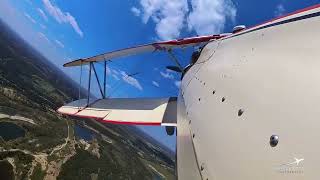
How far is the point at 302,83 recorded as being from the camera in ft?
10.3

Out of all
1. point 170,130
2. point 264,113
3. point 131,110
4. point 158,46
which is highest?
point 158,46

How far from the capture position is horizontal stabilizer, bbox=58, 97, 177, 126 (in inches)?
527

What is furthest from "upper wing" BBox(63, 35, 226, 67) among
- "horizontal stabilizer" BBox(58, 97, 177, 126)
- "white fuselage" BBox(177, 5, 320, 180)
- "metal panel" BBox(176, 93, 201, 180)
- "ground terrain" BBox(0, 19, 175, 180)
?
"ground terrain" BBox(0, 19, 175, 180)

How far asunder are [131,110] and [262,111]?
12.6m

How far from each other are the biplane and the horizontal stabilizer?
5.99m

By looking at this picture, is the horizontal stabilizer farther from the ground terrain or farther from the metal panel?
the ground terrain

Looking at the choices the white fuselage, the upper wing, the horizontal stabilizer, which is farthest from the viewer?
the upper wing

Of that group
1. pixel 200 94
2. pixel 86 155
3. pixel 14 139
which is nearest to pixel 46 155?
pixel 14 139

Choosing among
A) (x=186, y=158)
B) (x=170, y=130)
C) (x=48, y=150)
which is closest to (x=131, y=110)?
(x=170, y=130)

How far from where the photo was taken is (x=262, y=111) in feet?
11.4

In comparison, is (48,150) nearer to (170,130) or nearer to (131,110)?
(131,110)

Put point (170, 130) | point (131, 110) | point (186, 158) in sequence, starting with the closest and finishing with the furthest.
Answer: point (186, 158), point (170, 130), point (131, 110)

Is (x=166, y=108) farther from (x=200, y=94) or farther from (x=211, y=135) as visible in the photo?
(x=211, y=135)

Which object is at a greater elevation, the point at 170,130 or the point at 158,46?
the point at 158,46
